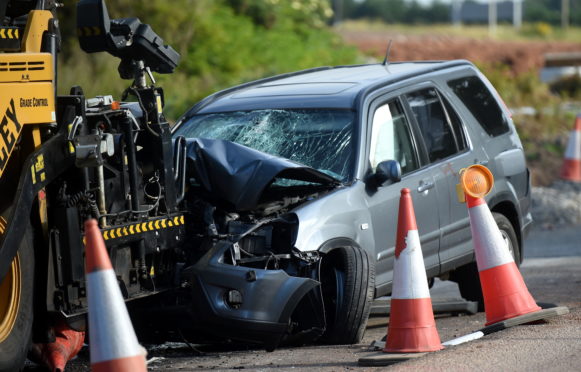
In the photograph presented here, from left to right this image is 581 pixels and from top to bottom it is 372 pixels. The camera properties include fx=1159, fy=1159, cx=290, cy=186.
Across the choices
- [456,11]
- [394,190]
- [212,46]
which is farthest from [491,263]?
[456,11]

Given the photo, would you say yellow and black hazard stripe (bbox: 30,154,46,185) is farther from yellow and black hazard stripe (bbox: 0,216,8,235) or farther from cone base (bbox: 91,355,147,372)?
cone base (bbox: 91,355,147,372)

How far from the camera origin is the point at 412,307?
6410 mm

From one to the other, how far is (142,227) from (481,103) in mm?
3542

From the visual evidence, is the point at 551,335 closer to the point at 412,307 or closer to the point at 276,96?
the point at 412,307

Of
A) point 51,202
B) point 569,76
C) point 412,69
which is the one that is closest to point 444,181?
point 412,69

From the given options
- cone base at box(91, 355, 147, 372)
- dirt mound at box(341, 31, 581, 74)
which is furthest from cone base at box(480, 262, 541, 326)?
dirt mound at box(341, 31, 581, 74)

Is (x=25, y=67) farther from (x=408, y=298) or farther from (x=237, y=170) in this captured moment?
(x=408, y=298)

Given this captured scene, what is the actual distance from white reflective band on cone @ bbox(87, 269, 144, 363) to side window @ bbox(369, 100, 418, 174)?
312 centimetres

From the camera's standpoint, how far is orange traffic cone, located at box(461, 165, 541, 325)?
6859mm

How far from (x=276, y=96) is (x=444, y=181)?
1.33 metres

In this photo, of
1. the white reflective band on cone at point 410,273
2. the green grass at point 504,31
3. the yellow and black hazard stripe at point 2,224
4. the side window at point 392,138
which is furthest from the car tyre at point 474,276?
the green grass at point 504,31

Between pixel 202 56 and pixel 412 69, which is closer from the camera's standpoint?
pixel 412 69

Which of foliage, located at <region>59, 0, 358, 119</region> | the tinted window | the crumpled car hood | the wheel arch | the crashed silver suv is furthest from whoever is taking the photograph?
foliage, located at <region>59, 0, 358, 119</region>

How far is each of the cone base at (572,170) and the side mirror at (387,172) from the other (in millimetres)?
9834
